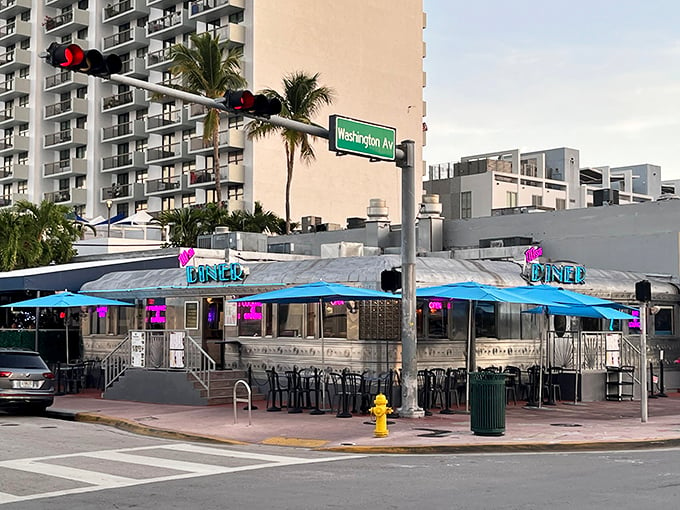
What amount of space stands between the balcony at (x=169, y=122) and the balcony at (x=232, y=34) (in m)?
6.18

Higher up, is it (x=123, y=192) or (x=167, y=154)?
(x=167, y=154)

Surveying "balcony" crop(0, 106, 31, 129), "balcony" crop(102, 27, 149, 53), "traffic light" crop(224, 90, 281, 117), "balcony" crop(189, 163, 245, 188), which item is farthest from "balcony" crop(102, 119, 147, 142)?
"traffic light" crop(224, 90, 281, 117)

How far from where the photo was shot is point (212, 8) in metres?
66.2

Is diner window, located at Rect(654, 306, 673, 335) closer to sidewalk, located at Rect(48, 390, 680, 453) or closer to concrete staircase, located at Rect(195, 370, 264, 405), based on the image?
sidewalk, located at Rect(48, 390, 680, 453)

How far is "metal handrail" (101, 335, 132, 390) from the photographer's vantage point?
89.7 ft

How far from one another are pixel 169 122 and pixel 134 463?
57.3 meters

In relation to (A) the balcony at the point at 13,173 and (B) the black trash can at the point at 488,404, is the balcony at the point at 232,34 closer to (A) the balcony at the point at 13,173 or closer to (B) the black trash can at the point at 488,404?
(A) the balcony at the point at 13,173

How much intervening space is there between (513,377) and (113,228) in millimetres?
33332

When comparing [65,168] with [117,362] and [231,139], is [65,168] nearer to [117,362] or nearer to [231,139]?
[231,139]

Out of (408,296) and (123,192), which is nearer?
(408,296)

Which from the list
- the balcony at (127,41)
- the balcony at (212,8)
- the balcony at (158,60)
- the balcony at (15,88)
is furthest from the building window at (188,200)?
the balcony at (15,88)

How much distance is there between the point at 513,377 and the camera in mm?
24453

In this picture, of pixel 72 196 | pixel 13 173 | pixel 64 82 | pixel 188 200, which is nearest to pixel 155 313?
pixel 188 200

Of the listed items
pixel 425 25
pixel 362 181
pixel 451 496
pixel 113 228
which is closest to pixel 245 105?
pixel 451 496
